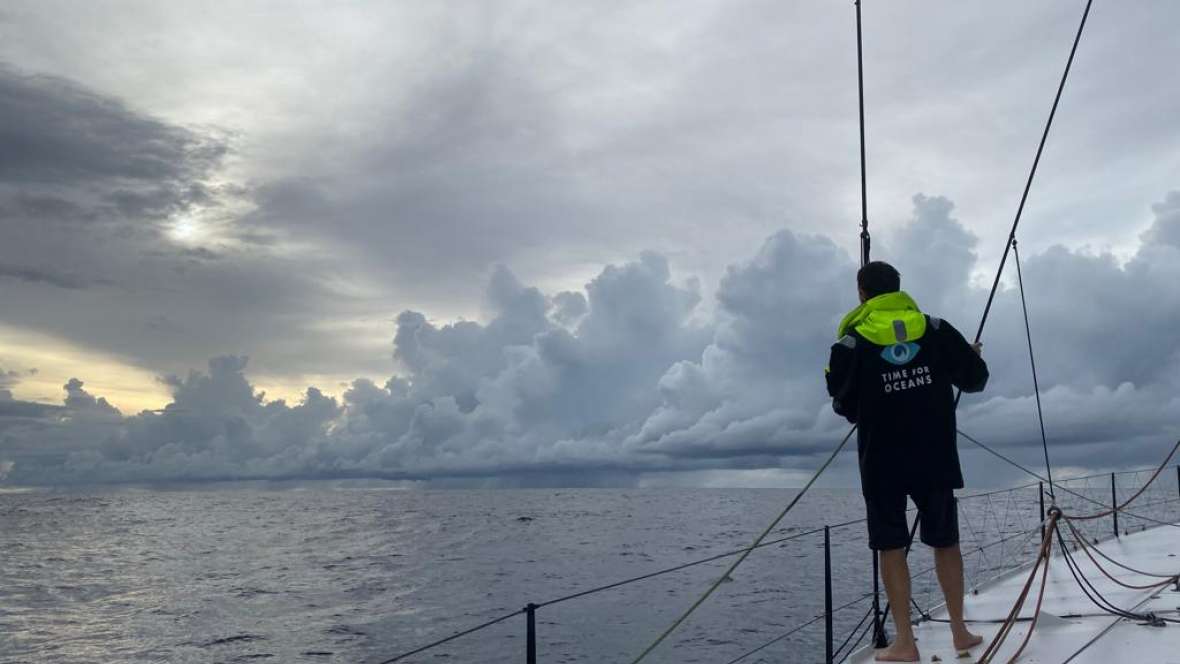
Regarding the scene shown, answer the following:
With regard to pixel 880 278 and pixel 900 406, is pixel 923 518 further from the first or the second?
pixel 880 278

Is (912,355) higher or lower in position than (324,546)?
higher

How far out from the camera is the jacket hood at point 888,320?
427 centimetres

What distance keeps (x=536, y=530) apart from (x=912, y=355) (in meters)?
88.5

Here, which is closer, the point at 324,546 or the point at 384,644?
the point at 384,644

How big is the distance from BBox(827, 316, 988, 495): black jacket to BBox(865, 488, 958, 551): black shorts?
0.06 m

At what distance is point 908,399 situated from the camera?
4246 mm

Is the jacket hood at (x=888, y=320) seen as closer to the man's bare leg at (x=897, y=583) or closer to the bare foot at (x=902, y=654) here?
the man's bare leg at (x=897, y=583)

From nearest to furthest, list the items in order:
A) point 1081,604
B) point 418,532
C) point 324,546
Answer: point 1081,604, point 324,546, point 418,532

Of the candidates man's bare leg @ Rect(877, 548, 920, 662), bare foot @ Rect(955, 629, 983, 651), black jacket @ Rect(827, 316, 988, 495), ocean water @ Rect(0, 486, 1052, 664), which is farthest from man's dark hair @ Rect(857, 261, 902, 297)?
ocean water @ Rect(0, 486, 1052, 664)

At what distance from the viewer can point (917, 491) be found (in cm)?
433

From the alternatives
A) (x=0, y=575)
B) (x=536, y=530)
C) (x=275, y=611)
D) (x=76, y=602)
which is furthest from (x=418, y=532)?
(x=275, y=611)

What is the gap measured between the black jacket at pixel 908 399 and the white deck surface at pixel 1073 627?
1.14m

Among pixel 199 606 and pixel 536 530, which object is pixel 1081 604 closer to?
pixel 199 606

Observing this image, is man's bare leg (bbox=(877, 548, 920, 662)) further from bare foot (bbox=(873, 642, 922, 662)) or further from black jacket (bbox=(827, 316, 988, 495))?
black jacket (bbox=(827, 316, 988, 495))
